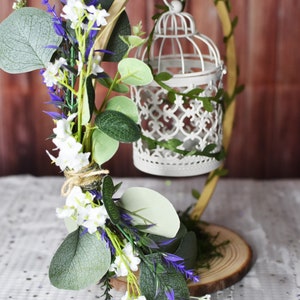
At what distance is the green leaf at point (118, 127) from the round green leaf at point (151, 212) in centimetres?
9

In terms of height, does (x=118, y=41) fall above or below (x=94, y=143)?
above

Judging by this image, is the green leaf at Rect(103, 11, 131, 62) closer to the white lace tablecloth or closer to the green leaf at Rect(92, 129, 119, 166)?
the green leaf at Rect(92, 129, 119, 166)

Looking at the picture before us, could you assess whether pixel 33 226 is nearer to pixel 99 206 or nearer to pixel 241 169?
pixel 99 206

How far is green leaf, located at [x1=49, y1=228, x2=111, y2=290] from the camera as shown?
0.79 metres

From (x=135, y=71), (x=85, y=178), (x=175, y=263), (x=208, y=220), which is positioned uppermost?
(x=135, y=71)

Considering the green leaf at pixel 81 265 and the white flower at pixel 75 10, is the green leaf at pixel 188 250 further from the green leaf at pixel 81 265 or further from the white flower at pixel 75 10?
the white flower at pixel 75 10

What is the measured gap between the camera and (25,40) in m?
0.79

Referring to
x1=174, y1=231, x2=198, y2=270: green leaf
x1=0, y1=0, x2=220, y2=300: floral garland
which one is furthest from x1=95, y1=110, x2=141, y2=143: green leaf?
x1=174, y1=231, x2=198, y2=270: green leaf

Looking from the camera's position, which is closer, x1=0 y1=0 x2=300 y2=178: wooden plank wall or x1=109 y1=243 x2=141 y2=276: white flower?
x1=109 y1=243 x2=141 y2=276: white flower

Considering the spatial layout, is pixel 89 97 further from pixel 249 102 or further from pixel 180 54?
pixel 249 102

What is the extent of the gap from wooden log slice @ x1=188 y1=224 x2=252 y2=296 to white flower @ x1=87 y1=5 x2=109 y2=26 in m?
0.40

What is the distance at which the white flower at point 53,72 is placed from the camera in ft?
2.48

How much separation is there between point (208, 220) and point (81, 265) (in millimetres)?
419

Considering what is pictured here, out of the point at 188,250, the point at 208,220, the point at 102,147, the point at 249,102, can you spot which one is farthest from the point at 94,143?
the point at 249,102
